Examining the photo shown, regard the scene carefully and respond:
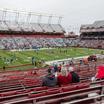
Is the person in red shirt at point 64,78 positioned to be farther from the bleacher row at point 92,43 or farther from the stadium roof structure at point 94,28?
the stadium roof structure at point 94,28

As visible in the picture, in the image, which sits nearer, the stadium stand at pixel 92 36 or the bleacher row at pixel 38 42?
the bleacher row at pixel 38 42

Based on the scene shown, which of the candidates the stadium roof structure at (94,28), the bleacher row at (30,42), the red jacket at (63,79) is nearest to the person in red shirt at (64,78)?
the red jacket at (63,79)

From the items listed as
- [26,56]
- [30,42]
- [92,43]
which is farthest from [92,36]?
[26,56]

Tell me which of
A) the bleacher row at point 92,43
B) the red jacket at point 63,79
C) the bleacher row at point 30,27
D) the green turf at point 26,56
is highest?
the bleacher row at point 30,27

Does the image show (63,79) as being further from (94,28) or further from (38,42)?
(94,28)

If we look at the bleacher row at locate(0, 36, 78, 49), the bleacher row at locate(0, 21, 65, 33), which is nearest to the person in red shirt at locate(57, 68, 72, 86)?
the bleacher row at locate(0, 36, 78, 49)

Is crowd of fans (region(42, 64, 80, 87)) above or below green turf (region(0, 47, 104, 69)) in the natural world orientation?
above

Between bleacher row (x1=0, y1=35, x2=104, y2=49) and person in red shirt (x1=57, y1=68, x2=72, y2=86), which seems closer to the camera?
person in red shirt (x1=57, y1=68, x2=72, y2=86)

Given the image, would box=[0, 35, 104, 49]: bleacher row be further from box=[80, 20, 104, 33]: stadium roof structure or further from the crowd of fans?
the crowd of fans

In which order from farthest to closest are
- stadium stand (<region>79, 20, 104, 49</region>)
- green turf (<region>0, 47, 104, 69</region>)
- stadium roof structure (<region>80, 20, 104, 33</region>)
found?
stadium roof structure (<region>80, 20, 104, 33</region>), stadium stand (<region>79, 20, 104, 49</region>), green turf (<region>0, 47, 104, 69</region>)

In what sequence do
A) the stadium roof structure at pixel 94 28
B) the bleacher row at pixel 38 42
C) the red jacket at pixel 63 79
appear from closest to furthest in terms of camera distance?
the red jacket at pixel 63 79 < the bleacher row at pixel 38 42 < the stadium roof structure at pixel 94 28

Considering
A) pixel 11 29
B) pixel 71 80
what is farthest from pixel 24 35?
pixel 71 80

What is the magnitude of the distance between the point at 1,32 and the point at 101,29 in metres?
30.6

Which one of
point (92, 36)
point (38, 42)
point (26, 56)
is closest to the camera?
point (26, 56)
